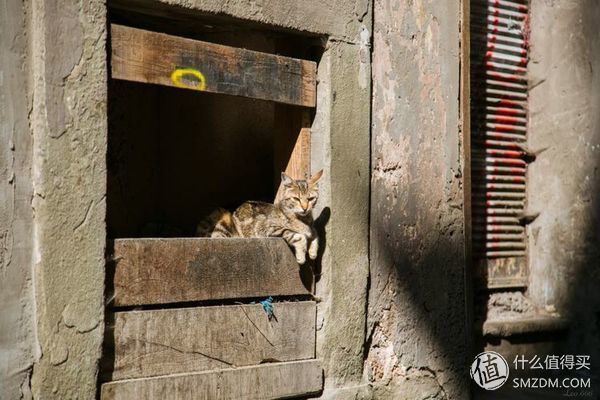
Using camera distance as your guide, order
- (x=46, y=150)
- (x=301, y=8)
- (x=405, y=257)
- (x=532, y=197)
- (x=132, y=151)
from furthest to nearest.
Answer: (x=532, y=197) < (x=132, y=151) < (x=405, y=257) < (x=301, y=8) < (x=46, y=150)

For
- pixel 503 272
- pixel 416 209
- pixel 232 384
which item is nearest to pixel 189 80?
pixel 232 384

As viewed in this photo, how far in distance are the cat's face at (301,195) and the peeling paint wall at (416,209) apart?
434 mm

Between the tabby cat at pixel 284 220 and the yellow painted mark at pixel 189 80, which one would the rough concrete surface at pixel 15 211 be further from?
the tabby cat at pixel 284 220

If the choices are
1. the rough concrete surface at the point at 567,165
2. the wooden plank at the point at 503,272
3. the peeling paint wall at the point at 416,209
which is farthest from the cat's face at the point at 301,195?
the rough concrete surface at the point at 567,165

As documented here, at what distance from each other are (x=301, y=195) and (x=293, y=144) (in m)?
0.42

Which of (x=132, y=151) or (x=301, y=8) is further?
(x=132, y=151)

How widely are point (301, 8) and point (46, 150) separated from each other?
1825 mm

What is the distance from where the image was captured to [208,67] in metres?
4.52

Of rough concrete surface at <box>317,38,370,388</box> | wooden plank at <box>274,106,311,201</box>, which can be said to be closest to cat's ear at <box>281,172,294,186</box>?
wooden plank at <box>274,106,311,201</box>

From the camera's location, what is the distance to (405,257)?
541 centimetres

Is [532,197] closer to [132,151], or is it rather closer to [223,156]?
[223,156]

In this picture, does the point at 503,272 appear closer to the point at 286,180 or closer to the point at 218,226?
the point at 286,180

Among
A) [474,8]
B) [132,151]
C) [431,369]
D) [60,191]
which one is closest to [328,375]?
[431,369]

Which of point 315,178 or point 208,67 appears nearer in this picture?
point 208,67
